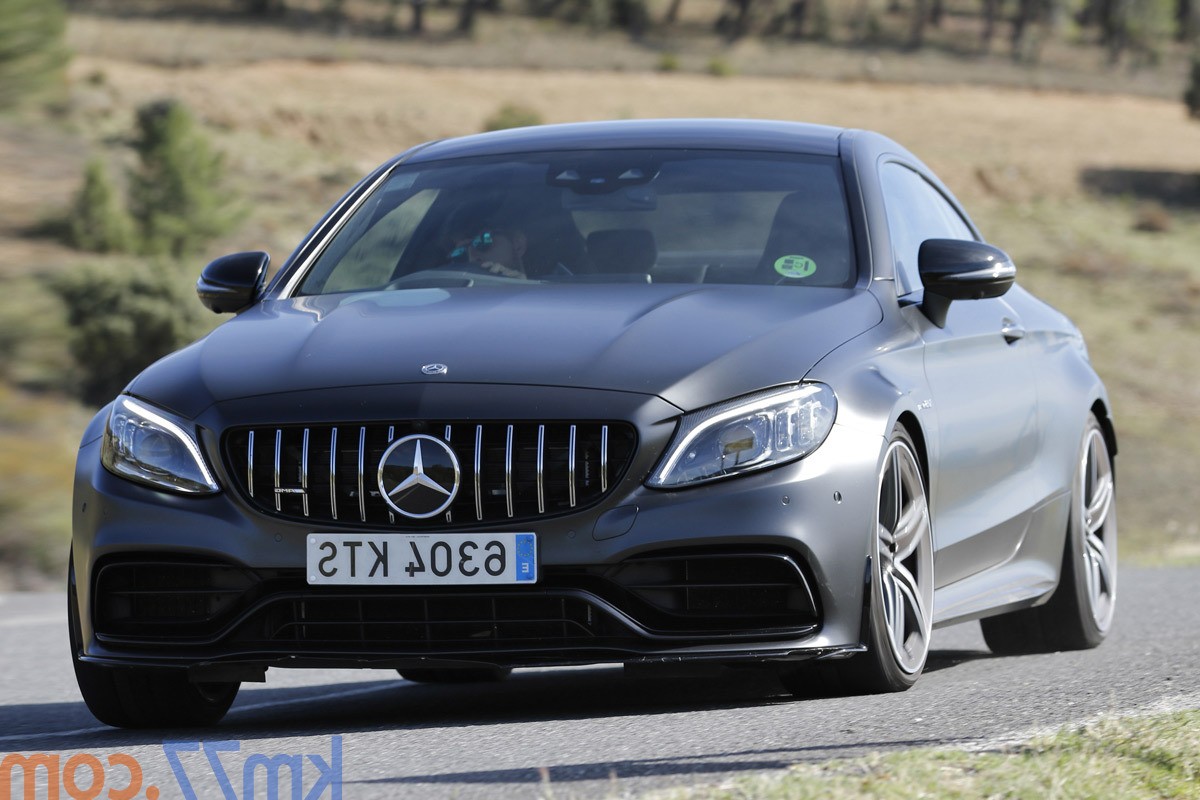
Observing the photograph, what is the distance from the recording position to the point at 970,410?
5.84 metres

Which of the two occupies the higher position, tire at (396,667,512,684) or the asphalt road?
the asphalt road

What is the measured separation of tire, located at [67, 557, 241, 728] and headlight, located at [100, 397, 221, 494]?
1.25ft

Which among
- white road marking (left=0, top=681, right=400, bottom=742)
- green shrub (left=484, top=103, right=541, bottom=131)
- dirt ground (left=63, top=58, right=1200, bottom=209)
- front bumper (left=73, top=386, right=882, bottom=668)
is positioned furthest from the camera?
dirt ground (left=63, top=58, right=1200, bottom=209)

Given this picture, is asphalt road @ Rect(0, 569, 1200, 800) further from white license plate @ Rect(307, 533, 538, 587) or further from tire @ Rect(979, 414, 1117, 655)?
white license plate @ Rect(307, 533, 538, 587)

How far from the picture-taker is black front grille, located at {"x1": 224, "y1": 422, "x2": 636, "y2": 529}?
181 inches

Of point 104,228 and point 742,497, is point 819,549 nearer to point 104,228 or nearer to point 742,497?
point 742,497

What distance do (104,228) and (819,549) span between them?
39.0m

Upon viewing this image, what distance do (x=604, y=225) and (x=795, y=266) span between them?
23.2 inches

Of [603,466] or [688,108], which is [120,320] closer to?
[603,466]

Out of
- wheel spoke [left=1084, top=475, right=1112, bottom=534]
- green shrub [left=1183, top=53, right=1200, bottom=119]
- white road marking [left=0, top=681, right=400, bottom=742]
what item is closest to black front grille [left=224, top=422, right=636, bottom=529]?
white road marking [left=0, top=681, right=400, bottom=742]

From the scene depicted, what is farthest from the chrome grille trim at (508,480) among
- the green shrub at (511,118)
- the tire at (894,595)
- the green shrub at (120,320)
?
the green shrub at (511,118)

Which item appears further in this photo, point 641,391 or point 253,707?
point 253,707

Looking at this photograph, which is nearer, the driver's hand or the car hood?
the car hood

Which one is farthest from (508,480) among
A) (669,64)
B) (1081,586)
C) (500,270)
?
(669,64)
